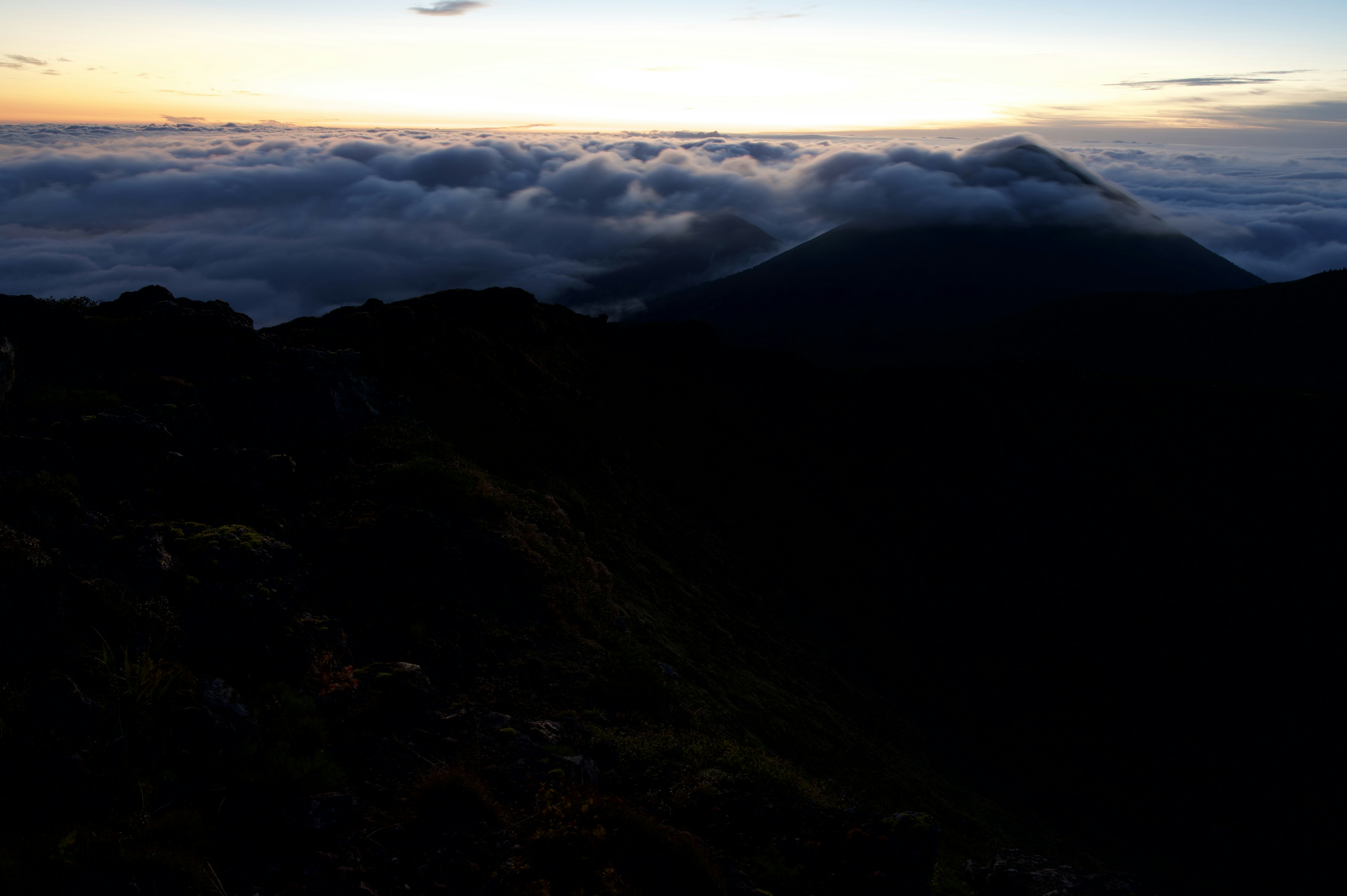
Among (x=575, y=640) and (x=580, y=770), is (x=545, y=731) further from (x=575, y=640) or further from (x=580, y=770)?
(x=575, y=640)

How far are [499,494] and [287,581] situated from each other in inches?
279

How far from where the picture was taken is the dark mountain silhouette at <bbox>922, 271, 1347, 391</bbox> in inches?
4230

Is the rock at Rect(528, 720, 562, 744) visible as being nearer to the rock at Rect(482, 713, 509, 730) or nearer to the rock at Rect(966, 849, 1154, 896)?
the rock at Rect(482, 713, 509, 730)

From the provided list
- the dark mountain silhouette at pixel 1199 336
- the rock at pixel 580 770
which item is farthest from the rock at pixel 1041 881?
the dark mountain silhouette at pixel 1199 336

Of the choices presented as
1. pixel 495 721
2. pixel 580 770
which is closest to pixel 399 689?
pixel 495 721

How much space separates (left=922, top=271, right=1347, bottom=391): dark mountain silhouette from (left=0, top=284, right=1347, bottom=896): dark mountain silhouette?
74.3m

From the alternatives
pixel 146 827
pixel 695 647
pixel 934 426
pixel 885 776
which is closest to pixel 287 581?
pixel 146 827

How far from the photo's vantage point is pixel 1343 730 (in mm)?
34344

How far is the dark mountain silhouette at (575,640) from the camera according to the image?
24.6ft

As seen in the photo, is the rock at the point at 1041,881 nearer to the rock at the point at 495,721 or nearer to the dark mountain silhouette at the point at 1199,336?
the rock at the point at 495,721

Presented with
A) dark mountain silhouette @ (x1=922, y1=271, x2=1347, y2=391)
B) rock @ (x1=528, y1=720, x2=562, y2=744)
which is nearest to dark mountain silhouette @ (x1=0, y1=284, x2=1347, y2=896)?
rock @ (x1=528, y1=720, x2=562, y2=744)

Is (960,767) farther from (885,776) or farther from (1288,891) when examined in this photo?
(1288,891)

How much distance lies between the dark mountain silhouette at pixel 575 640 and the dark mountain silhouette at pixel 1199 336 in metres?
74.3

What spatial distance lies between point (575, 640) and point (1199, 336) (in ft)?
476
